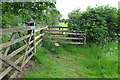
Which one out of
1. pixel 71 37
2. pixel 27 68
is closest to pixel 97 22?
pixel 71 37

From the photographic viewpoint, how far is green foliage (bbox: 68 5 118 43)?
5.64 meters

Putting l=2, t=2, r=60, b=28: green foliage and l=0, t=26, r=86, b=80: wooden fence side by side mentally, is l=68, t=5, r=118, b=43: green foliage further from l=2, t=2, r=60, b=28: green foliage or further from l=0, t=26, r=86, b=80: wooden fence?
l=2, t=2, r=60, b=28: green foliage

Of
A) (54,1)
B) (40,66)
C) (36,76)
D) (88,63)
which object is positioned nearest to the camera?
(54,1)

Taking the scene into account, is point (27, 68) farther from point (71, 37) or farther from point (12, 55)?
point (71, 37)

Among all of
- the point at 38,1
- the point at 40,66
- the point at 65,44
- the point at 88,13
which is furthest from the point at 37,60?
the point at 88,13

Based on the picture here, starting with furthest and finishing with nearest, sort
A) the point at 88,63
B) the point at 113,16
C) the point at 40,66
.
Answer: the point at 113,16 → the point at 88,63 → the point at 40,66

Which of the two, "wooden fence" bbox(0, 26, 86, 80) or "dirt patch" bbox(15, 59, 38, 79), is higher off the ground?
"wooden fence" bbox(0, 26, 86, 80)

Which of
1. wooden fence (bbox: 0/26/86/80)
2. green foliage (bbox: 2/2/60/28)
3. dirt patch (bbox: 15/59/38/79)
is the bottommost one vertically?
dirt patch (bbox: 15/59/38/79)

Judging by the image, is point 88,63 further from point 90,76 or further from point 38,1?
point 38,1

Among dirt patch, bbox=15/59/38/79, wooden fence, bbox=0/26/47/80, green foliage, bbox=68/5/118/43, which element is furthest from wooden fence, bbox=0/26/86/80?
green foliage, bbox=68/5/118/43

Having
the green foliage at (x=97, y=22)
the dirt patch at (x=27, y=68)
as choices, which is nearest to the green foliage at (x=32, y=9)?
the dirt patch at (x=27, y=68)

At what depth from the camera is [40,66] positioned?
3.28m

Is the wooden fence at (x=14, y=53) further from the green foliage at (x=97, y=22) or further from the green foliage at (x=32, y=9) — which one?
the green foliage at (x=97, y=22)

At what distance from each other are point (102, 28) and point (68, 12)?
256cm
